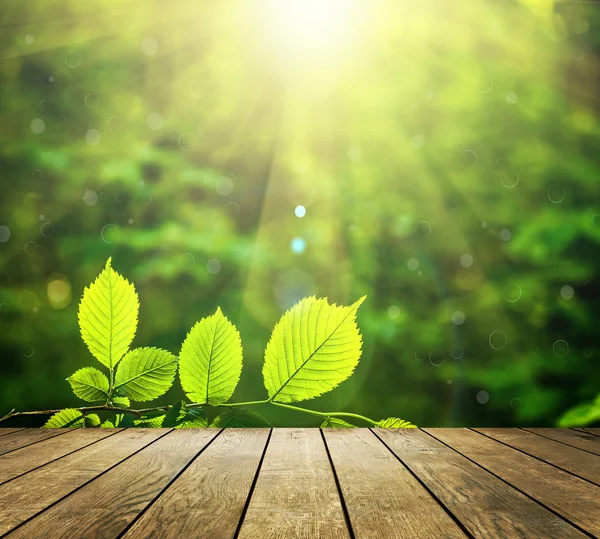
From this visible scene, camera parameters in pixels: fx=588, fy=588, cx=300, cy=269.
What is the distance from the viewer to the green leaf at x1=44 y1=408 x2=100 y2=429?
145cm

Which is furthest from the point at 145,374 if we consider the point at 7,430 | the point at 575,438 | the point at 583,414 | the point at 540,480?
the point at 583,414

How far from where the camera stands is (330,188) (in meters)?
1.59

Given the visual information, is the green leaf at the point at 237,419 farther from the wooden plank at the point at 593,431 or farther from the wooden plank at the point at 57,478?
the wooden plank at the point at 593,431

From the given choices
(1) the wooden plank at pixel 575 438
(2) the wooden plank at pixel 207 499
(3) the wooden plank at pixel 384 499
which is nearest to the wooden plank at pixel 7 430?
(2) the wooden plank at pixel 207 499

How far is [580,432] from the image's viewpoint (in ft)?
4.71

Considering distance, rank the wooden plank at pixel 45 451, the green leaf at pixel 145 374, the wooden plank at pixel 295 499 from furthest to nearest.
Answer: the green leaf at pixel 145 374, the wooden plank at pixel 45 451, the wooden plank at pixel 295 499

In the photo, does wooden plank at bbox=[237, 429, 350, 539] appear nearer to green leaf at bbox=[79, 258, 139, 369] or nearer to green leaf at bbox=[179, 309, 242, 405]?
green leaf at bbox=[179, 309, 242, 405]

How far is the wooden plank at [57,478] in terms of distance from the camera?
2.53 feet

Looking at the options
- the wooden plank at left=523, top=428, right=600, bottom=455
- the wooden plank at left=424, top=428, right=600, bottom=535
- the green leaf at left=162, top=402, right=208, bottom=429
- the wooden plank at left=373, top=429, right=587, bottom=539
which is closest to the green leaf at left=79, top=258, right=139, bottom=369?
the green leaf at left=162, top=402, right=208, bottom=429

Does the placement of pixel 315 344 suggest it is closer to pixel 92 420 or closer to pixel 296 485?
pixel 296 485

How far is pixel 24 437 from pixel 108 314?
342 mm

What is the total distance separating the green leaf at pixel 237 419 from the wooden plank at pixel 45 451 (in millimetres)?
250

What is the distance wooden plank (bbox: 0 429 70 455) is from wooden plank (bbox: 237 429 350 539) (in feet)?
1.72

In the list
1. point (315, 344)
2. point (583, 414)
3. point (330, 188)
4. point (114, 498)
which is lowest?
point (114, 498)
